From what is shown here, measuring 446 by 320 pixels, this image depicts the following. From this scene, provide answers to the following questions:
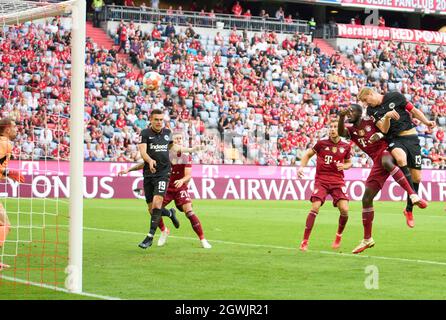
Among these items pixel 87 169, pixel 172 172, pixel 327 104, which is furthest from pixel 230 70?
pixel 172 172

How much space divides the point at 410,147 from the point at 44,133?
7.45 m

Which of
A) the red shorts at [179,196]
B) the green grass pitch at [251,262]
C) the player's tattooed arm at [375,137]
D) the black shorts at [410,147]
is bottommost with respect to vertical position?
the green grass pitch at [251,262]

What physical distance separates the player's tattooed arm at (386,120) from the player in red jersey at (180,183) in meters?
3.16

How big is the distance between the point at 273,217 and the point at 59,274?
1401 centimetres

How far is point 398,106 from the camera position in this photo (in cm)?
1518

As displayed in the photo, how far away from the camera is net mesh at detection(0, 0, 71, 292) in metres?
13.2

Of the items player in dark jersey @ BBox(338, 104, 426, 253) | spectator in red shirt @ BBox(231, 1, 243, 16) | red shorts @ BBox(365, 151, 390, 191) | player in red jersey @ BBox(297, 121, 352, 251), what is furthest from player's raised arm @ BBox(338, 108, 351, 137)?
spectator in red shirt @ BBox(231, 1, 243, 16)

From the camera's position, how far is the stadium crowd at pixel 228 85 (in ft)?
114

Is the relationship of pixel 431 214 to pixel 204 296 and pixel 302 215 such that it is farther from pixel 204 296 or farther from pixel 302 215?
pixel 204 296

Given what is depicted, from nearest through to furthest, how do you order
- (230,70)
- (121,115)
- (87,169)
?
(87,169), (121,115), (230,70)

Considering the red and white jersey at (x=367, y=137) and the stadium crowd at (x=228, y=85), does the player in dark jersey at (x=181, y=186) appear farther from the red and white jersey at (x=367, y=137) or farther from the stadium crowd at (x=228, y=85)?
the stadium crowd at (x=228, y=85)

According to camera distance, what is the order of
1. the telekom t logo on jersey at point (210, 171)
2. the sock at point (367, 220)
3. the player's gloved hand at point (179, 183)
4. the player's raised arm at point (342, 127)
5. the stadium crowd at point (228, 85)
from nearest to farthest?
the player's raised arm at point (342, 127) < the sock at point (367, 220) < the player's gloved hand at point (179, 183) < the stadium crowd at point (228, 85) < the telekom t logo on jersey at point (210, 171)

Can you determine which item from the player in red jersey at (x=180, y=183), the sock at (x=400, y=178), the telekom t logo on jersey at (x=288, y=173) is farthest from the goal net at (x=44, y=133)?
the telekom t logo on jersey at (x=288, y=173)

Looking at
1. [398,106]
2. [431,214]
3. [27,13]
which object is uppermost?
[27,13]
